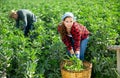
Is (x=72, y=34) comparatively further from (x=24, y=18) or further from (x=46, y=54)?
(x=24, y=18)

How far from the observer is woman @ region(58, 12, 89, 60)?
5.84 meters

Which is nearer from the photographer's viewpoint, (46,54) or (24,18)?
(46,54)

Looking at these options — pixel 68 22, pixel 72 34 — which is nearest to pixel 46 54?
pixel 72 34

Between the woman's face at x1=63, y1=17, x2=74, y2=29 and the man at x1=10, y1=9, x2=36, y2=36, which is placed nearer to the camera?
the woman's face at x1=63, y1=17, x2=74, y2=29

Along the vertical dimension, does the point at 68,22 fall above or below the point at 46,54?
above

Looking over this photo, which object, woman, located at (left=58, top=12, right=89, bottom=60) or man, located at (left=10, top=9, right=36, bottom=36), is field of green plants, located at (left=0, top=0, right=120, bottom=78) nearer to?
woman, located at (left=58, top=12, right=89, bottom=60)

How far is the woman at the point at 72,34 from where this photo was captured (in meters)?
5.84

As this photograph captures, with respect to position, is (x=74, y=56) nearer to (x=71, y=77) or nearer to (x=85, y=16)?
(x=71, y=77)

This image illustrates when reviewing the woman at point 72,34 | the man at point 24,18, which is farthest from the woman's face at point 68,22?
the man at point 24,18

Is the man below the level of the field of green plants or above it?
above

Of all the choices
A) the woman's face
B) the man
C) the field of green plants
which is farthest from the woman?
the man

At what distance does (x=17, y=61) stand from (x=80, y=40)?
1.44m

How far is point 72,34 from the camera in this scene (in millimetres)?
5988

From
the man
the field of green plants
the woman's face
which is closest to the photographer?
the field of green plants
